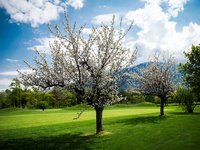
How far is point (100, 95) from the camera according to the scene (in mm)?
19906

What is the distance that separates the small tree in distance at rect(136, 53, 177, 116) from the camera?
3634 centimetres

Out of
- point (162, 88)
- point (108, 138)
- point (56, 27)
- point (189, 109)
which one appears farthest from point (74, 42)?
point (189, 109)

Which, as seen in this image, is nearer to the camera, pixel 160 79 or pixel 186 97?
pixel 160 79

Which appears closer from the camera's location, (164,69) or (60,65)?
(60,65)

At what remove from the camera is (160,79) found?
3656cm

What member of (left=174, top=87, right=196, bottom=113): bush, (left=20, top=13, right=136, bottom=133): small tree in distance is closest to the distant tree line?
(left=174, top=87, right=196, bottom=113): bush

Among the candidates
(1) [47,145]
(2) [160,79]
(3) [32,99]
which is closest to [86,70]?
(1) [47,145]

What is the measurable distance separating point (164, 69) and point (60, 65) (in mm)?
22776

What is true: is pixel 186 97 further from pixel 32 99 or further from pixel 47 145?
pixel 32 99

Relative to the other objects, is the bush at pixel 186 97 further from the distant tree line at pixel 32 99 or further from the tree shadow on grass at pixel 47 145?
the distant tree line at pixel 32 99

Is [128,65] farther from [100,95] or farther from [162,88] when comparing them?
[162,88]

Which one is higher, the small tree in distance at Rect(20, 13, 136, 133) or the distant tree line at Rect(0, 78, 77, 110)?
the small tree in distance at Rect(20, 13, 136, 133)

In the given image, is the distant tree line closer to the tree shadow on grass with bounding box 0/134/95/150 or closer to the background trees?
the background trees

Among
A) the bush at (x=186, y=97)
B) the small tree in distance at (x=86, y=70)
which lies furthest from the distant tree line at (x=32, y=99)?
the small tree in distance at (x=86, y=70)
